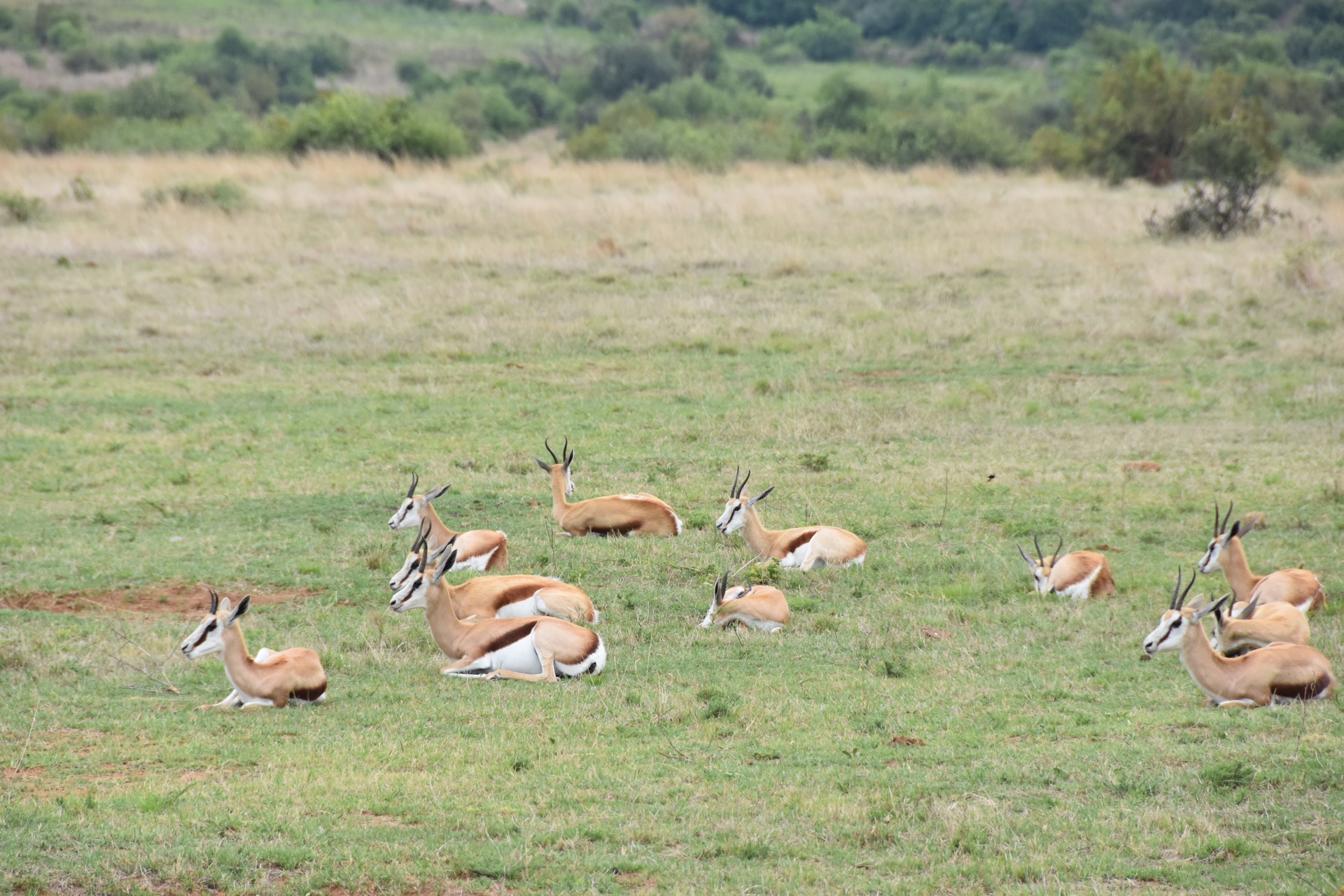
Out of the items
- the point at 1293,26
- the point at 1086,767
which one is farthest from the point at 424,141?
the point at 1293,26

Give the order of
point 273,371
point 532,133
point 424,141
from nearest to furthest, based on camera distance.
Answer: point 273,371, point 424,141, point 532,133

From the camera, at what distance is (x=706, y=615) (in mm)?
8156

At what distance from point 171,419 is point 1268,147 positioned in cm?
2511

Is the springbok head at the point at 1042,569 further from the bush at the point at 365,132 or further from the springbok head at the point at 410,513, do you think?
the bush at the point at 365,132

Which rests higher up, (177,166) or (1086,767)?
(1086,767)

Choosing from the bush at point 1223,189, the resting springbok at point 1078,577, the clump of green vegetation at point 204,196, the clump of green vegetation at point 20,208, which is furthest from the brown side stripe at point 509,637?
the clump of green vegetation at point 20,208

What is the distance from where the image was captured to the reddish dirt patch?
27.6 ft

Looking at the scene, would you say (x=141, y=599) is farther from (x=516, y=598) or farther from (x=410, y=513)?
(x=516, y=598)

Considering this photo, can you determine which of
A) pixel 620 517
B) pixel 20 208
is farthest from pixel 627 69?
pixel 620 517

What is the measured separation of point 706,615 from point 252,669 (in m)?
2.55

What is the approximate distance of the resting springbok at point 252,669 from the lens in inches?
265

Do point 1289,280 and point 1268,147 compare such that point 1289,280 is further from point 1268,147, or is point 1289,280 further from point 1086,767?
point 1086,767

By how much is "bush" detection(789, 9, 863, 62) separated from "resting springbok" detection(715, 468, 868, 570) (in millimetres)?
62625

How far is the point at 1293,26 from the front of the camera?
6288 centimetres
